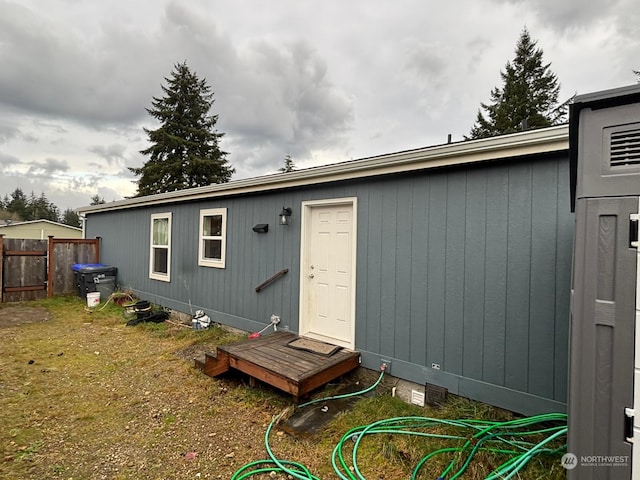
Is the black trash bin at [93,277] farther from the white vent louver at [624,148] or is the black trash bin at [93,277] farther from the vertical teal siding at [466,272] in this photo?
the white vent louver at [624,148]

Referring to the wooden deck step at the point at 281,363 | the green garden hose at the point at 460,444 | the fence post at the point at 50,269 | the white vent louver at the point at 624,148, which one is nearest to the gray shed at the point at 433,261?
the green garden hose at the point at 460,444

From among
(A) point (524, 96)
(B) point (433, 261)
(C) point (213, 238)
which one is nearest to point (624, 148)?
(B) point (433, 261)

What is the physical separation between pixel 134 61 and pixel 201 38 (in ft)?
7.79

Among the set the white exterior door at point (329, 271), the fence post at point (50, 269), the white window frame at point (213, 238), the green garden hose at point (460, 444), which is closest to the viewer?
the green garden hose at point (460, 444)

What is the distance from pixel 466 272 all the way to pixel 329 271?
5.53 ft

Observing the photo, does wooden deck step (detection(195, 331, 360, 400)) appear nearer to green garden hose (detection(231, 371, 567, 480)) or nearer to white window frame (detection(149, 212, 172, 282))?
green garden hose (detection(231, 371, 567, 480))

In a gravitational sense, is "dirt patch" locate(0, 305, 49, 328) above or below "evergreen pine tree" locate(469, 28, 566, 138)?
below

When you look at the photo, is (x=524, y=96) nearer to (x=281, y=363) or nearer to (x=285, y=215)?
(x=285, y=215)

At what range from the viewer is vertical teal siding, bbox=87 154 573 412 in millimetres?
2480

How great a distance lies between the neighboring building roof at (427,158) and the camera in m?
2.43

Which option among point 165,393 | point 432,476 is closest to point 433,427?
point 432,476

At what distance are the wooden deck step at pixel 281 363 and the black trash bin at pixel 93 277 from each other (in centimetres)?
556

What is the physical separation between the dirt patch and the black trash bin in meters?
0.99

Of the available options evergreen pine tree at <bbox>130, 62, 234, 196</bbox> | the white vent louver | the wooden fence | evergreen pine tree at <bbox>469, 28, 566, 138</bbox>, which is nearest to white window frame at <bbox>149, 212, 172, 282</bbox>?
the wooden fence
